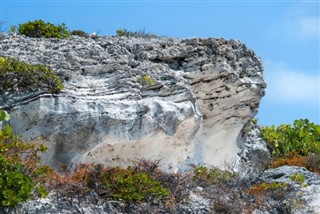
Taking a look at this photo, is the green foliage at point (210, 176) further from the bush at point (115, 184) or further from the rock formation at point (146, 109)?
the bush at point (115, 184)

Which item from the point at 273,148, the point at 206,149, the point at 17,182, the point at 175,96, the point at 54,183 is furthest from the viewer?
the point at 273,148

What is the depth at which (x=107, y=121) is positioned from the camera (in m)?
13.5

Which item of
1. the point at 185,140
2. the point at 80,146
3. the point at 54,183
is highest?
the point at 185,140

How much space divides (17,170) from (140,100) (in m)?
3.62

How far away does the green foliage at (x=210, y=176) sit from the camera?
1421 cm

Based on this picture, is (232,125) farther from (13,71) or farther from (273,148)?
(13,71)

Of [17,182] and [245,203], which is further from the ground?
[245,203]

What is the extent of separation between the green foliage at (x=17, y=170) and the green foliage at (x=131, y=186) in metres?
1.18

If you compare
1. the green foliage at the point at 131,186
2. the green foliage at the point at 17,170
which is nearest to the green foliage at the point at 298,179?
the green foliage at the point at 131,186

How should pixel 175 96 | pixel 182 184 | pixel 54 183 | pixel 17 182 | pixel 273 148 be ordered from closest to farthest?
pixel 17 182 < pixel 54 183 < pixel 182 184 < pixel 175 96 < pixel 273 148

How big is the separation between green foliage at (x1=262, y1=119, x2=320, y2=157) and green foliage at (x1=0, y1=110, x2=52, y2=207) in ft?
30.9

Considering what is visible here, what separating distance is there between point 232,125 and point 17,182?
685 cm

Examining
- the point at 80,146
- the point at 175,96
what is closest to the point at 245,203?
the point at 175,96

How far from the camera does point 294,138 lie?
22.3 meters
